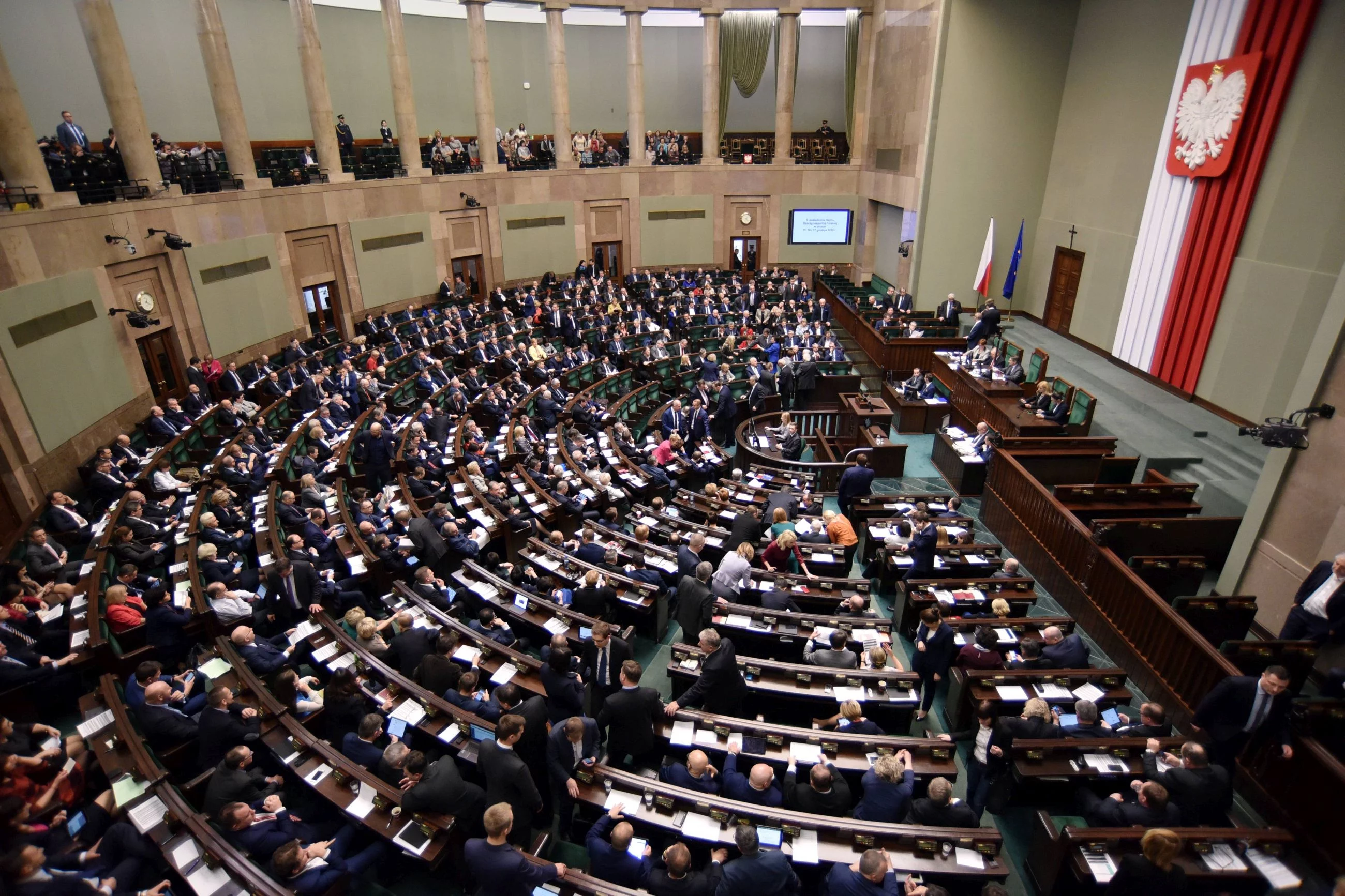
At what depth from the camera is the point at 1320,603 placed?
623cm

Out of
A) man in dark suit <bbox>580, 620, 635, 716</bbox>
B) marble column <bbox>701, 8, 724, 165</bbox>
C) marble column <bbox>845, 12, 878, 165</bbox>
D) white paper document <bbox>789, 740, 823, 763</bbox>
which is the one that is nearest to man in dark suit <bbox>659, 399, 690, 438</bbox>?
man in dark suit <bbox>580, 620, 635, 716</bbox>

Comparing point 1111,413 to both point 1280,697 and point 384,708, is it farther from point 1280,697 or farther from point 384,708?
point 384,708

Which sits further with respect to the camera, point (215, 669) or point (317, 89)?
point (317, 89)

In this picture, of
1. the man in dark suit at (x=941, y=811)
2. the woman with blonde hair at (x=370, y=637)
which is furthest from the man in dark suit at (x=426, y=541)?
the man in dark suit at (x=941, y=811)

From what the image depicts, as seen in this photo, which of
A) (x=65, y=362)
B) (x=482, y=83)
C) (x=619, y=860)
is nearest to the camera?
(x=619, y=860)

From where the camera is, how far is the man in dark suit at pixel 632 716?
5180 millimetres

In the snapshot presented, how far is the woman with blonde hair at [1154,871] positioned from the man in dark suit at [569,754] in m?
3.35

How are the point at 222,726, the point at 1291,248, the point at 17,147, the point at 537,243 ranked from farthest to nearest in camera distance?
the point at 537,243, the point at 1291,248, the point at 17,147, the point at 222,726

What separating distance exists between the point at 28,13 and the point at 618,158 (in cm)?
1459

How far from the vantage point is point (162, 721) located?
5.19m

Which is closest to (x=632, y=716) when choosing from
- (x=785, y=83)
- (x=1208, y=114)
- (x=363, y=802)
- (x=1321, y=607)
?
(x=363, y=802)

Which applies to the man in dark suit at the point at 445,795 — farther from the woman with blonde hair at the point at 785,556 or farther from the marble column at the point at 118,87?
the marble column at the point at 118,87

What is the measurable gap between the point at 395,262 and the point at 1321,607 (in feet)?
63.3

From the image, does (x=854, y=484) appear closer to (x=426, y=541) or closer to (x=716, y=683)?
(x=716, y=683)
